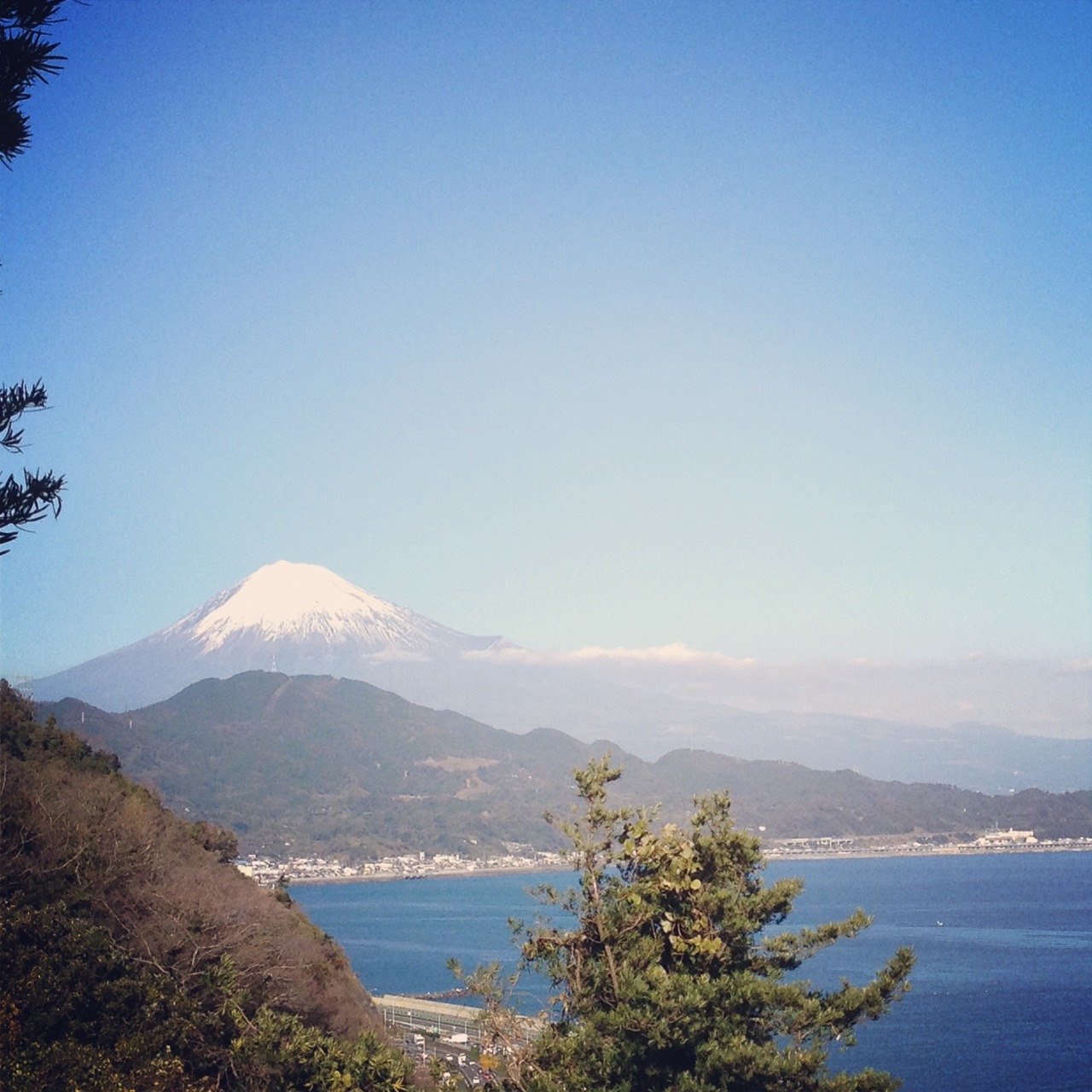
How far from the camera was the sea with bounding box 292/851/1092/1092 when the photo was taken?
22.9 meters

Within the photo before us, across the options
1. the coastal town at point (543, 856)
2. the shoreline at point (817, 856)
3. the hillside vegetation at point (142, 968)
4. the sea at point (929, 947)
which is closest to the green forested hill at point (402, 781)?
the coastal town at point (543, 856)

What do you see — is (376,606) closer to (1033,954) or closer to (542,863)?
(542,863)

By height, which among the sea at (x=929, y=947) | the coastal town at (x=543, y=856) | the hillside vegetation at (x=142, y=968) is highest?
the hillside vegetation at (x=142, y=968)

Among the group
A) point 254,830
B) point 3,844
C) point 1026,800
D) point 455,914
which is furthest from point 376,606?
point 3,844

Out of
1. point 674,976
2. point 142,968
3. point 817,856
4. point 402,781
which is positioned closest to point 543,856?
point 817,856

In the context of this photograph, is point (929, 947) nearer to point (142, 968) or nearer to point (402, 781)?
point (142, 968)

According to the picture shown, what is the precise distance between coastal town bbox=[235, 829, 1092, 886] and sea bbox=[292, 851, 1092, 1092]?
12.1ft

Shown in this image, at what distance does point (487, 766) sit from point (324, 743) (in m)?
20.6

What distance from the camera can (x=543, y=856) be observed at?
94438mm

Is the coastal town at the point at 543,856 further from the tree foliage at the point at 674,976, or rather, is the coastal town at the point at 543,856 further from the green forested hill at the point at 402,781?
the tree foliage at the point at 674,976

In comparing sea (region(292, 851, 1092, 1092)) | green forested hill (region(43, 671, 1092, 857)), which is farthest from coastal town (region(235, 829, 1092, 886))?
sea (region(292, 851, 1092, 1092))

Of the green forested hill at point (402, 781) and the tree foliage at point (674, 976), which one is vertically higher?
the tree foliage at point (674, 976)

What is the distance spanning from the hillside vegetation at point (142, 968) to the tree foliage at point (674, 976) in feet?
4.09

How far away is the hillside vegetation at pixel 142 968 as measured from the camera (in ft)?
20.6
